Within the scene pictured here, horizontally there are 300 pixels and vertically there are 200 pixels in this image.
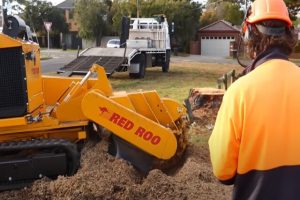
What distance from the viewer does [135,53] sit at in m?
21.1

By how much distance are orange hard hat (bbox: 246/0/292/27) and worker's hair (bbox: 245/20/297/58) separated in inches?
1.0

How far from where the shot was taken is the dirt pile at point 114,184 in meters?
5.38

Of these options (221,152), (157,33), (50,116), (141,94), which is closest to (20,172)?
(50,116)

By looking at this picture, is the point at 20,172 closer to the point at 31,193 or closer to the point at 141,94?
the point at 31,193

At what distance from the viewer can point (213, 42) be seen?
2277 inches

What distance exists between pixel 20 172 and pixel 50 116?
84 centimetres

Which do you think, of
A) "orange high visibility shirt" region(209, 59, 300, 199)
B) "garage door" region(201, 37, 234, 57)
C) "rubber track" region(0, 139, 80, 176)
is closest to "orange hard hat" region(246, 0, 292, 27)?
"orange high visibility shirt" region(209, 59, 300, 199)

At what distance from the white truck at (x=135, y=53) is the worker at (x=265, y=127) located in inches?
599

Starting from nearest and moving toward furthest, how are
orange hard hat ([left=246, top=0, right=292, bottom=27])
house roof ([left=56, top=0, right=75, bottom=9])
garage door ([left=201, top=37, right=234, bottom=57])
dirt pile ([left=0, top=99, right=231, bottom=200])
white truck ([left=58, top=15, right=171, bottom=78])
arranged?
orange hard hat ([left=246, top=0, right=292, bottom=27]), dirt pile ([left=0, top=99, right=231, bottom=200]), white truck ([left=58, top=15, right=171, bottom=78]), garage door ([left=201, top=37, right=234, bottom=57]), house roof ([left=56, top=0, right=75, bottom=9])

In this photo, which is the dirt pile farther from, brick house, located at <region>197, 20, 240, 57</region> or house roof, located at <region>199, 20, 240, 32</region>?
brick house, located at <region>197, 20, 240, 57</region>

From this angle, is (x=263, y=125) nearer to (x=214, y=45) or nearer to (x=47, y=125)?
(x=47, y=125)

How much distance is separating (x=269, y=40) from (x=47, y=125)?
4.06 m

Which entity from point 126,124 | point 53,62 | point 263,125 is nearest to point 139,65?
point 53,62

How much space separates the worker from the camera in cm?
226
